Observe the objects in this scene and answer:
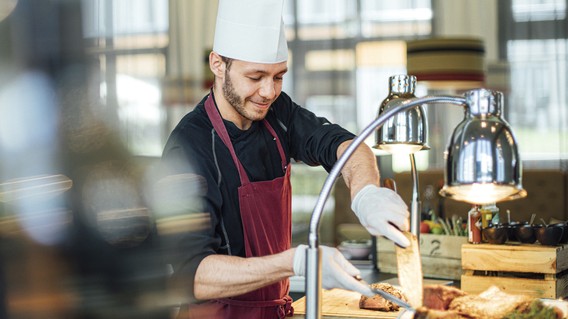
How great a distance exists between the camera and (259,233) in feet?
6.74

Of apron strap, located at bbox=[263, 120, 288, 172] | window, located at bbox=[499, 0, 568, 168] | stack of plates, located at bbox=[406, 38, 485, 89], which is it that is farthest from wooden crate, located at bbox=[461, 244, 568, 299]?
window, located at bbox=[499, 0, 568, 168]

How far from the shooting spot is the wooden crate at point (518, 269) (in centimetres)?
213

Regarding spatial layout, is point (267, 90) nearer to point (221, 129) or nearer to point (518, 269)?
point (221, 129)

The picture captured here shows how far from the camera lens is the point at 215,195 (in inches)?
76.8

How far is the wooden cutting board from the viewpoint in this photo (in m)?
1.93

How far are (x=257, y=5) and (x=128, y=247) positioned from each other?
5.41ft

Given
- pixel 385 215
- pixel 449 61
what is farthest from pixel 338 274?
pixel 449 61

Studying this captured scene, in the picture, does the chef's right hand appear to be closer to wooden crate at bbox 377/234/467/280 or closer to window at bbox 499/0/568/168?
wooden crate at bbox 377/234/467/280

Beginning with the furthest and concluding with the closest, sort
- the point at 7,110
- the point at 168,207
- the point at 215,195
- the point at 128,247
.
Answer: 1. the point at 215,195
2. the point at 168,207
3. the point at 128,247
4. the point at 7,110

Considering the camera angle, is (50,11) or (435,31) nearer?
(50,11)

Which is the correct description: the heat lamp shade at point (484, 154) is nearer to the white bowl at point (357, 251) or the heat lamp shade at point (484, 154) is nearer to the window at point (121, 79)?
the window at point (121, 79)

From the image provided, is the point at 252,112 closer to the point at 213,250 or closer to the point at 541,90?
the point at 213,250

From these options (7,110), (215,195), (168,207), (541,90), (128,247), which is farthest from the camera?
(541,90)

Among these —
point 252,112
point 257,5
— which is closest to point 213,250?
point 252,112
